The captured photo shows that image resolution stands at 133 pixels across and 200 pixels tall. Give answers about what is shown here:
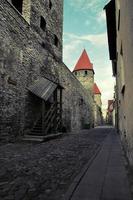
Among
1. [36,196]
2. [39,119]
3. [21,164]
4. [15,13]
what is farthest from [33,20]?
[36,196]

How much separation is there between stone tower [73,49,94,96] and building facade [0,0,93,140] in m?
23.4

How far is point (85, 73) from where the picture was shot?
137 feet

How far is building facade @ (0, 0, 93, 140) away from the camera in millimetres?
8508

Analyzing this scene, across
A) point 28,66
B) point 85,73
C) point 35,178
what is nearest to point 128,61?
point 35,178

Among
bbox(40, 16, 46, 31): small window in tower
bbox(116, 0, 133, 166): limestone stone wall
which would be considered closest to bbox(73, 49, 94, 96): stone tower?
bbox(40, 16, 46, 31): small window in tower

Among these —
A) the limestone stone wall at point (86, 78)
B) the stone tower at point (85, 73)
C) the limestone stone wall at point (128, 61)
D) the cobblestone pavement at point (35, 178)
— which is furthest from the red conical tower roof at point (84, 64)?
the cobblestone pavement at point (35, 178)

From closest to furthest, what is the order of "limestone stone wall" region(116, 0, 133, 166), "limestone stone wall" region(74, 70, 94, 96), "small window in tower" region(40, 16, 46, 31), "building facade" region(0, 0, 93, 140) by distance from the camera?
"limestone stone wall" region(116, 0, 133, 166) → "building facade" region(0, 0, 93, 140) → "small window in tower" region(40, 16, 46, 31) → "limestone stone wall" region(74, 70, 94, 96)

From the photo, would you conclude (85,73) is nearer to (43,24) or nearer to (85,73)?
(85,73)

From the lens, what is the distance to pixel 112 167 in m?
4.31

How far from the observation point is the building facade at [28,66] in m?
8.51

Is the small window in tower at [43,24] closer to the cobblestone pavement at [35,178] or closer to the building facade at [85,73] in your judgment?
the cobblestone pavement at [35,178]

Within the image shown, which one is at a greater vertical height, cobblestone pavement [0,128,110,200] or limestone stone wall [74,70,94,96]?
limestone stone wall [74,70,94,96]

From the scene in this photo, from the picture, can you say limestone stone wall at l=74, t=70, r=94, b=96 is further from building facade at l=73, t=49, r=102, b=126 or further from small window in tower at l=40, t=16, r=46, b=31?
small window in tower at l=40, t=16, r=46, b=31

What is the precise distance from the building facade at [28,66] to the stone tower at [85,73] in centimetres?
2339
